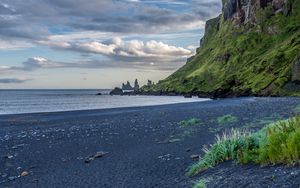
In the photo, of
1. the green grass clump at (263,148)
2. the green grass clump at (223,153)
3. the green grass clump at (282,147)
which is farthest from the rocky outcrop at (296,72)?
the green grass clump at (282,147)

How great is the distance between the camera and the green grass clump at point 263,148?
11.5m

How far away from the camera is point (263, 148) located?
1288 cm

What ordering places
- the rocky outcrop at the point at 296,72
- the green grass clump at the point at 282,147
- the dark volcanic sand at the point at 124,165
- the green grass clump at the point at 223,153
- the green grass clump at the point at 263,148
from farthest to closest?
1. the rocky outcrop at the point at 296,72
2. the green grass clump at the point at 223,153
3. the dark volcanic sand at the point at 124,165
4. the green grass clump at the point at 263,148
5. the green grass clump at the point at 282,147

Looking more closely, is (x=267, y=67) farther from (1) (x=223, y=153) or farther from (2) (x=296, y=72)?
(1) (x=223, y=153)

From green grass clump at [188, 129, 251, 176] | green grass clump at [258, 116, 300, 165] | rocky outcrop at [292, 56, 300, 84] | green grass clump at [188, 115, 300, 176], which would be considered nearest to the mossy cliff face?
rocky outcrop at [292, 56, 300, 84]

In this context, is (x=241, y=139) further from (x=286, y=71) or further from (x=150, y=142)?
(x=286, y=71)

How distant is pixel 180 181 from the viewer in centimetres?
1452

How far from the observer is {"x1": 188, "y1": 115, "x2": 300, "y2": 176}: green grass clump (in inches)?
454

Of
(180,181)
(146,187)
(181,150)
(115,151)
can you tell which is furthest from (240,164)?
(115,151)

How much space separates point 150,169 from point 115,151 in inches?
285

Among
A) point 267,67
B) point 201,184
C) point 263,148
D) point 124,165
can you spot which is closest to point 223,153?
point 263,148

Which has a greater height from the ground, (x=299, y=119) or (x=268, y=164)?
(x=299, y=119)

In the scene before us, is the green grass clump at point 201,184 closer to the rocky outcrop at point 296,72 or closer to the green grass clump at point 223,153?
the green grass clump at point 223,153

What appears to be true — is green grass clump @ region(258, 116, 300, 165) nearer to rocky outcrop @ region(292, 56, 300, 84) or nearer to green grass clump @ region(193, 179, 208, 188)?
green grass clump @ region(193, 179, 208, 188)
